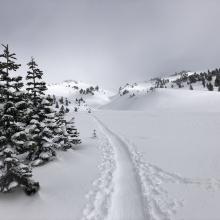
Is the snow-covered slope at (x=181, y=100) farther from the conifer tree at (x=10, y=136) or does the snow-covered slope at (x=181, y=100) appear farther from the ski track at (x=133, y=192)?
the conifer tree at (x=10, y=136)

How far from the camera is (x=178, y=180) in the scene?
1717 cm

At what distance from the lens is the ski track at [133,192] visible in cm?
1253

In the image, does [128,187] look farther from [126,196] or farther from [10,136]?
[10,136]

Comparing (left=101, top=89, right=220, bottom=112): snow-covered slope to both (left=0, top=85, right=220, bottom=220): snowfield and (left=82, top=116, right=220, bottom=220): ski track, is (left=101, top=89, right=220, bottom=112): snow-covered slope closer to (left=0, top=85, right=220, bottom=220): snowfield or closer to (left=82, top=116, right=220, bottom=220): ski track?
(left=0, top=85, right=220, bottom=220): snowfield

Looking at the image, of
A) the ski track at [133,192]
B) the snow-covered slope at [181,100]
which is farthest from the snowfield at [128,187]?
the snow-covered slope at [181,100]

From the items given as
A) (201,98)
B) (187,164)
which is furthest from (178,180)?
(201,98)

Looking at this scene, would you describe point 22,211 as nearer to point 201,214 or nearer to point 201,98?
point 201,214

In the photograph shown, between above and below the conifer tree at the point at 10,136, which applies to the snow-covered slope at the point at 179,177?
below

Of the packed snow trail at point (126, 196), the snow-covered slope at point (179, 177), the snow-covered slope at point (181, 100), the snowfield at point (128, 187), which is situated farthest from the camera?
the snow-covered slope at point (181, 100)

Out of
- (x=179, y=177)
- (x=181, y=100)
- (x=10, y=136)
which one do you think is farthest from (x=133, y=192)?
(x=181, y=100)

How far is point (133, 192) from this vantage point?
50.7ft

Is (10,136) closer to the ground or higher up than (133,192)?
higher up

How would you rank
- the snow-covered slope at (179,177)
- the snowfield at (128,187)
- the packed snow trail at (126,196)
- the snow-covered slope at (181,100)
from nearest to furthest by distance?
the packed snow trail at (126,196) < the snowfield at (128,187) < the snow-covered slope at (179,177) < the snow-covered slope at (181,100)

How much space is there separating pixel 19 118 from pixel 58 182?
18.1ft
